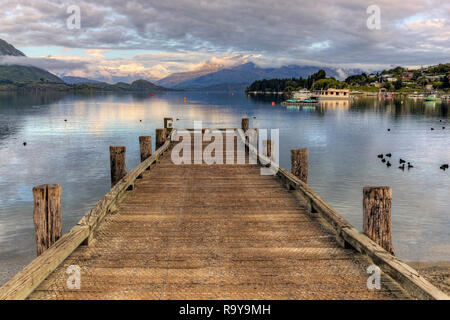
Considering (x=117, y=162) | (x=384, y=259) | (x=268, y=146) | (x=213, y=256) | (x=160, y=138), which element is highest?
(x=160, y=138)

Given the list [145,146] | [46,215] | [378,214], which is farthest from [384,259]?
[145,146]

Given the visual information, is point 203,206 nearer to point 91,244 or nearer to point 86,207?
point 91,244

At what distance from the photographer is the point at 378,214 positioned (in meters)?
6.22

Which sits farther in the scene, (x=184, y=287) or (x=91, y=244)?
(x=91, y=244)

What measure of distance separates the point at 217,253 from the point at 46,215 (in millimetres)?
3090

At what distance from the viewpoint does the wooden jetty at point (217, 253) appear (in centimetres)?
470

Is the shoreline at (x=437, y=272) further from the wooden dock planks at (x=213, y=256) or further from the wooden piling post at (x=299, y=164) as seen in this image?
the wooden dock planks at (x=213, y=256)

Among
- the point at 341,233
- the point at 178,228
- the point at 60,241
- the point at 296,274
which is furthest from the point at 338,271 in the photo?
the point at 60,241

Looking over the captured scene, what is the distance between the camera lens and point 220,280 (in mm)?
5027

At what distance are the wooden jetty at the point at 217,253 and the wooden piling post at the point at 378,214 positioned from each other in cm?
2

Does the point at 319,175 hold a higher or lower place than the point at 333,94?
lower

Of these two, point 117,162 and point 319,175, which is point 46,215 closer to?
point 117,162
